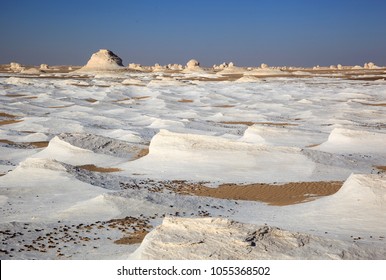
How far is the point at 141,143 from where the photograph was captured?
24.7 meters

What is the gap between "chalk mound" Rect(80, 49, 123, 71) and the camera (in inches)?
4208

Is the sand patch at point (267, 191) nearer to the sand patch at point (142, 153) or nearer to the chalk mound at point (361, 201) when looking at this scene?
the chalk mound at point (361, 201)

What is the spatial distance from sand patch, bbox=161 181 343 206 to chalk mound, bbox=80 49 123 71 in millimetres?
93945

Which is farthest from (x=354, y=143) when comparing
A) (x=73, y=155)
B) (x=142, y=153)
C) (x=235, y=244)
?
(x=235, y=244)

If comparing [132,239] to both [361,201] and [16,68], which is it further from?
[16,68]

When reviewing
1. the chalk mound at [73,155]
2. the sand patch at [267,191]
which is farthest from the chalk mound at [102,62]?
the sand patch at [267,191]

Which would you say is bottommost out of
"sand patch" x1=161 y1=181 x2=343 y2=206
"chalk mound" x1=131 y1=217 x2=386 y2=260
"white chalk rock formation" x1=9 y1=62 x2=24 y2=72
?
"sand patch" x1=161 y1=181 x2=343 y2=206

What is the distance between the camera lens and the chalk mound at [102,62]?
351 ft

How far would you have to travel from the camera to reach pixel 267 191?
15.4 metres

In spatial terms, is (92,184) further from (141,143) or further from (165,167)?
(141,143)

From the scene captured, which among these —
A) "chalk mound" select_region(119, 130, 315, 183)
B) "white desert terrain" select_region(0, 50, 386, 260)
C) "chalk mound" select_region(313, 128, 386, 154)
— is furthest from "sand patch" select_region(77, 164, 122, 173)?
"chalk mound" select_region(313, 128, 386, 154)

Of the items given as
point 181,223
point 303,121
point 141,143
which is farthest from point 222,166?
point 303,121

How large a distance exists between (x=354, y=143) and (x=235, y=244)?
16655 mm

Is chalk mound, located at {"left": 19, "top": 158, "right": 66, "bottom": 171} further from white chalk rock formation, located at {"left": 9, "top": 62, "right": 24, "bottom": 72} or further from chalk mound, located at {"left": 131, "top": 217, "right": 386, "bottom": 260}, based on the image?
white chalk rock formation, located at {"left": 9, "top": 62, "right": 24, "bottom": 72}
